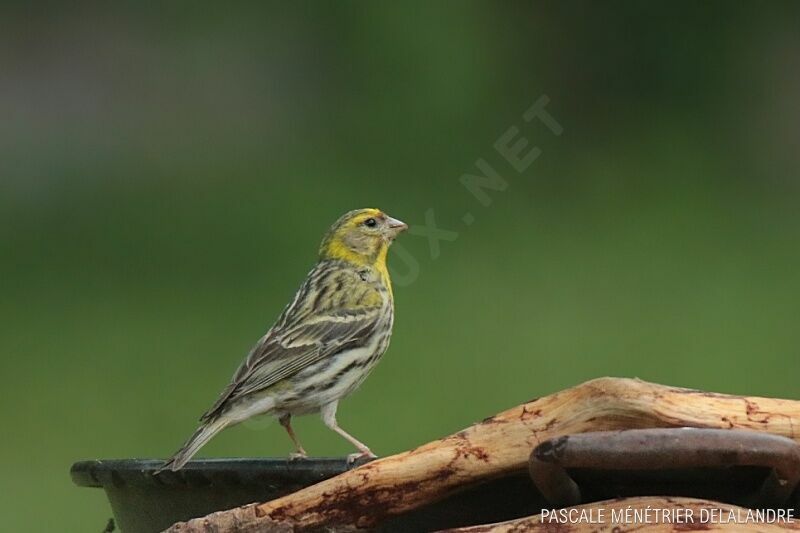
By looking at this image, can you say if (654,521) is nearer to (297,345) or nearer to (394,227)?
(297,345)

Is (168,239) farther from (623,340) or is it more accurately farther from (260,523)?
(260,523)

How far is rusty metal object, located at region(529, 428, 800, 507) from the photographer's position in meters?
1.27

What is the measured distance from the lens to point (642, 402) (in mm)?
1338

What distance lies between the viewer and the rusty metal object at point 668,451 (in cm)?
127

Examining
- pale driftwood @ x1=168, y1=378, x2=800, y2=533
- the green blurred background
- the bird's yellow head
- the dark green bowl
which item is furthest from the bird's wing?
the green blurred background

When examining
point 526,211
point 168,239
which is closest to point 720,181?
point 526,211

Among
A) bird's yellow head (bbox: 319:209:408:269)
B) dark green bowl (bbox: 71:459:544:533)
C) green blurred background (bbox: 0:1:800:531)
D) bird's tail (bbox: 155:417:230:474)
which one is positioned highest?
green blurred background (bbox: 0:1:800:531)

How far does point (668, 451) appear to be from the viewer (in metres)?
1.27

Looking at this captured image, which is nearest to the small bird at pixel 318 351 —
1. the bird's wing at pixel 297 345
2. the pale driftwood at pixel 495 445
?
the bird's wing at pixel 297 345

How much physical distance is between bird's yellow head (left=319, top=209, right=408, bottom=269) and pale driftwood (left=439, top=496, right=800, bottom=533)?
1622mm

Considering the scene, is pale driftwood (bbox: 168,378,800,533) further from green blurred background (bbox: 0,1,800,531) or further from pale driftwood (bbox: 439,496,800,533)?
green blurred background (bbox: 0,1,800,531)

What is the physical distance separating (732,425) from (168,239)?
5346 millimetres
